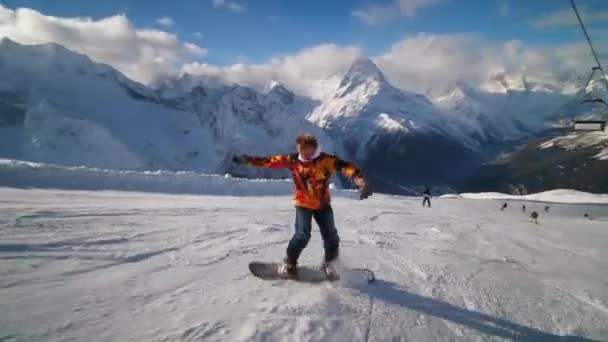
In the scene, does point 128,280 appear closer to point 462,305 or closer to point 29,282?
point 29,282

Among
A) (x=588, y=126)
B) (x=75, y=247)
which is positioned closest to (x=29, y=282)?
(x=75, y=247)

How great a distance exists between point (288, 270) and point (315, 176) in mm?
1265

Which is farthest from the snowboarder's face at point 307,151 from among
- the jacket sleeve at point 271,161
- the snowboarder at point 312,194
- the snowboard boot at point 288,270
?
the snowboard boot at point 288,270

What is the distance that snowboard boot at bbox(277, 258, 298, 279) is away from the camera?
18.2 feet

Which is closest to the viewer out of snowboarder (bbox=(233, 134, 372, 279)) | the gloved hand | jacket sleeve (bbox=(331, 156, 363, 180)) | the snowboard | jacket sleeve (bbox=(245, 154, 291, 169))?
the snowboard

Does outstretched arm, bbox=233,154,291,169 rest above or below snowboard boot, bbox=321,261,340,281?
above

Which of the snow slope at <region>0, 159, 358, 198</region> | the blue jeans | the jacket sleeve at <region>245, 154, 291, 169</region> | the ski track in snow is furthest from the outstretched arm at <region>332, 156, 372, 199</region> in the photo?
the snow slope at <region>0, 159, 358, 198</region>

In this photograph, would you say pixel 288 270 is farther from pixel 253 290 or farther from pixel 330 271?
pixel 253 290

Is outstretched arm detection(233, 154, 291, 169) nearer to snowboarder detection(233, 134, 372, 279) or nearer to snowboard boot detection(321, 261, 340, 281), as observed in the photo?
snowboarder detection(233, 134, 372, 279)

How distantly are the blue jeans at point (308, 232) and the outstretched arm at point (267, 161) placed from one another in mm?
702

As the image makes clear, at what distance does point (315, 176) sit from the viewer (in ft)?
18.6

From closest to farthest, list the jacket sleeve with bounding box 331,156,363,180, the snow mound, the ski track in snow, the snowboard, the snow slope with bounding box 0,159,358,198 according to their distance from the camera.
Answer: the ski track in snow, the snowboard, the jacket sleeve with bounding box 331,156,363,180, the snow slope with bounding box 0,159,358,198, the snow mound

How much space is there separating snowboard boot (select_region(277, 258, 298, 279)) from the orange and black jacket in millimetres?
781

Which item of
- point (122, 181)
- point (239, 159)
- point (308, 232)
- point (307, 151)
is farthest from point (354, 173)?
point (122, 181)
